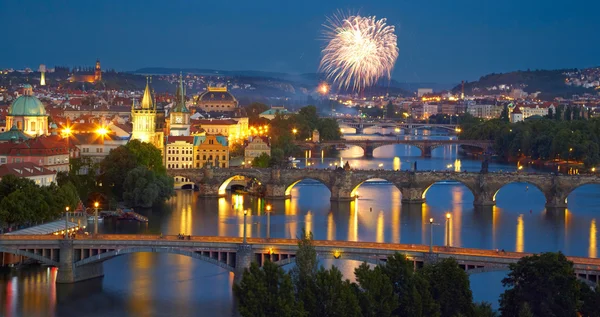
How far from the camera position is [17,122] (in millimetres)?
42312

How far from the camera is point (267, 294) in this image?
1892cm

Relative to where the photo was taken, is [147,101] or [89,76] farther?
[89,76]

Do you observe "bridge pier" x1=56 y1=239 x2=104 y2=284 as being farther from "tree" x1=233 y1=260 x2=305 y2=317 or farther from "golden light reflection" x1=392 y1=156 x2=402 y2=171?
"golden light reflection" x1=392 y1=156 x2=402 y2=171

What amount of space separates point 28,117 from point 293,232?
52.0 ft

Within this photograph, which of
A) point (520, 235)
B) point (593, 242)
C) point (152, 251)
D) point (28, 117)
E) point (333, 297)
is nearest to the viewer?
point (333, 297)

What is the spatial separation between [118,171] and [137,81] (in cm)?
8882

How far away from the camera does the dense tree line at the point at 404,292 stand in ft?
61.8

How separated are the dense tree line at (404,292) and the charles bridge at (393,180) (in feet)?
56.1

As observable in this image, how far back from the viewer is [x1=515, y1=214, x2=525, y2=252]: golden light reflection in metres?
28.0

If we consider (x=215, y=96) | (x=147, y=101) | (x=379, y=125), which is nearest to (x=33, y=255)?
(x=147, y=101)

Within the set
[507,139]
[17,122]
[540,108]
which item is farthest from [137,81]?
[17,122]

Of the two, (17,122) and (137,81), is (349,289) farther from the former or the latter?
(137,81)

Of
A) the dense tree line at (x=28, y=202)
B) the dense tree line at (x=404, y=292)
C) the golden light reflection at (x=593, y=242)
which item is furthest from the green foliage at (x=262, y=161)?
the dense tree line at (x=404, y=292)

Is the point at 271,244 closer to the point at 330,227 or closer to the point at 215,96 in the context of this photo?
the point at 330,227
